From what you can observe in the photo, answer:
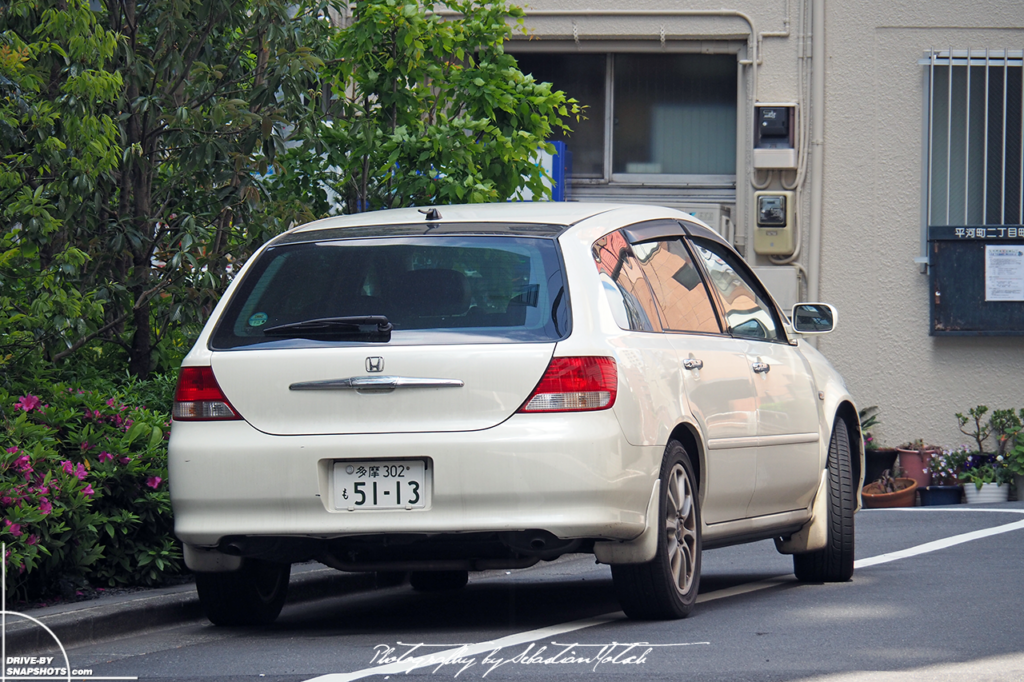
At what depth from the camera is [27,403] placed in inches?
259

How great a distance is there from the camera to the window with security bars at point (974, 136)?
1396 centimetres

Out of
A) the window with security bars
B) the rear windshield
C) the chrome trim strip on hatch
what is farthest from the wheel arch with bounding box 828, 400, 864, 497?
the window with security bars

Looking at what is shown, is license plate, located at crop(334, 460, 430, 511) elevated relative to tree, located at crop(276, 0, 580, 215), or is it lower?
lower

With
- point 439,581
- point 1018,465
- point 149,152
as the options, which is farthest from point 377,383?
point 1018,465

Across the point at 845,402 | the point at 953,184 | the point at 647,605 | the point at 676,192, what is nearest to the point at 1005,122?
the point at 953,184

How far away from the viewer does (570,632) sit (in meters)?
5.71

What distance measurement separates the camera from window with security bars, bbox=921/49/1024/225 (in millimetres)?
A: 13961

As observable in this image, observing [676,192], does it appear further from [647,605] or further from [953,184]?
[647,605]

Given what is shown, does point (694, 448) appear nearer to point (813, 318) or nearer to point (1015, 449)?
point (813, 318)

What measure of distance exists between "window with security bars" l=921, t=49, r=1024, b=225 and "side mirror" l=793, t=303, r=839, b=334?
22.0ft

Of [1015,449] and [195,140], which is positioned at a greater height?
[195,140]

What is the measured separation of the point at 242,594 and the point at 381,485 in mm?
1116

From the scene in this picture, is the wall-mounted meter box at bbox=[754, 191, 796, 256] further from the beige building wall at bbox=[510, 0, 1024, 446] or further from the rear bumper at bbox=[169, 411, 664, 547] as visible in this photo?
the rear bumper at bbox=[169, 411, 664, 547]

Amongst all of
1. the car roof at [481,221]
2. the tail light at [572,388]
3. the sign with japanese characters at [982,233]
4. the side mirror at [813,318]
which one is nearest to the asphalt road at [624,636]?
the tail light at [572,388]
